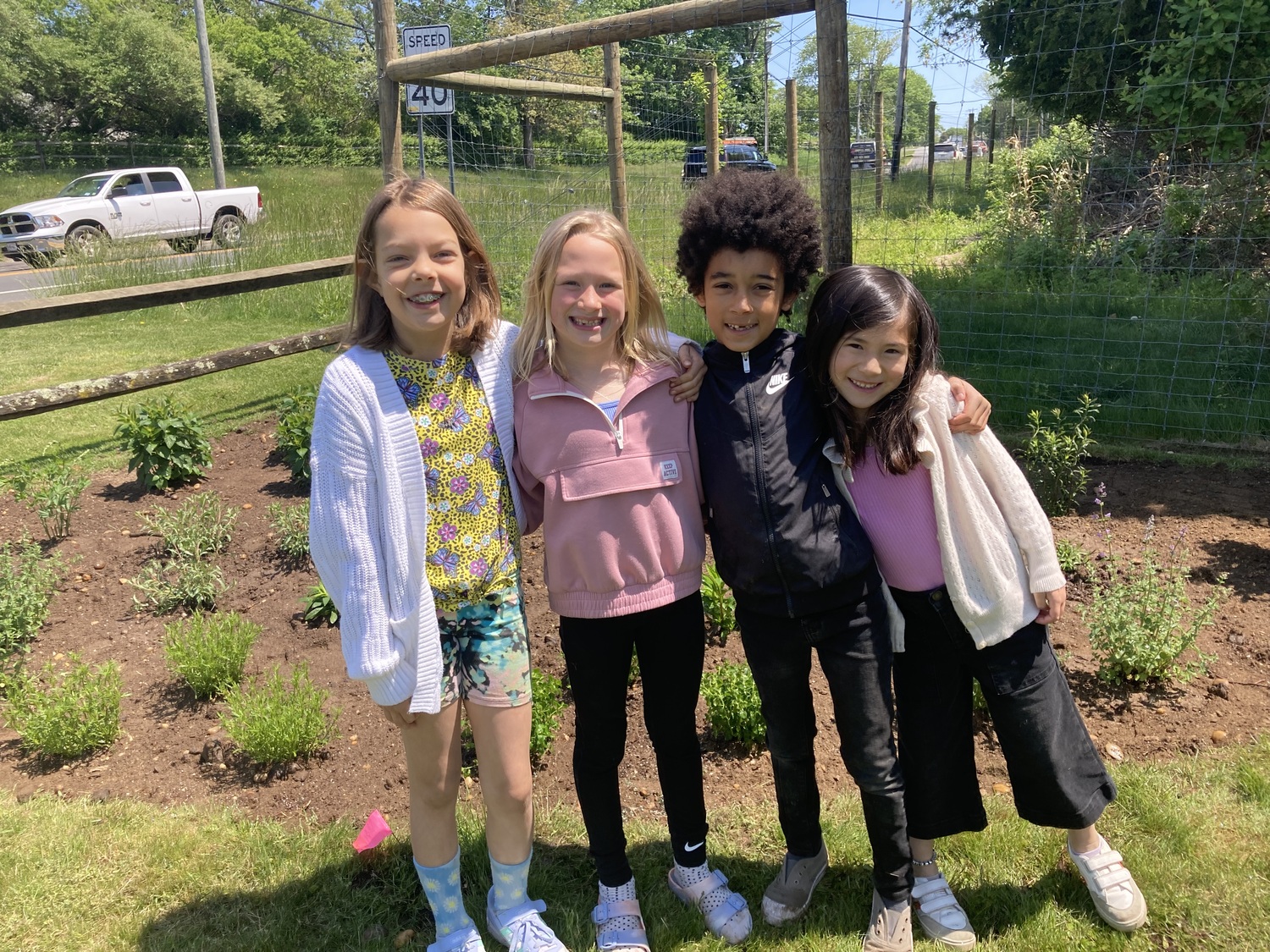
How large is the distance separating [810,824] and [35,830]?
2.31 m

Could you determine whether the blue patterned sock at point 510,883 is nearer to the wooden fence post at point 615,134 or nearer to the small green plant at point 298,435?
the small green plant at point 298,435

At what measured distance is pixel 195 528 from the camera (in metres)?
4.32

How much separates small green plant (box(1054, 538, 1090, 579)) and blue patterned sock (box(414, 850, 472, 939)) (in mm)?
2645

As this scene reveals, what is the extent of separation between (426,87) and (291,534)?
3808 mm

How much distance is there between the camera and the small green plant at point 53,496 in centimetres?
455

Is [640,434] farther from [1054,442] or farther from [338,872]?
[1054,442]

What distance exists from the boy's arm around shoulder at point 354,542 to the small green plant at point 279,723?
112 cm

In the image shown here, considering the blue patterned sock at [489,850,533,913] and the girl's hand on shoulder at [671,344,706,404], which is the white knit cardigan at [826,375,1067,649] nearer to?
the girl's hand on shoulder at [671,344,706,404]

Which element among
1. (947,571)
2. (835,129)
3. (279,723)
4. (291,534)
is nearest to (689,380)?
(947,571)

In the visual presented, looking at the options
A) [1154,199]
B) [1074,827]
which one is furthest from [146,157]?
[1074,827]

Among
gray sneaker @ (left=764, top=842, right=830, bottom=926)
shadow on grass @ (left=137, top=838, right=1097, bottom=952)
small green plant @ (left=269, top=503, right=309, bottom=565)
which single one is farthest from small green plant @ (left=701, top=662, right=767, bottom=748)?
small green plant @ (left=269, top=503, right=309, bottom=565)

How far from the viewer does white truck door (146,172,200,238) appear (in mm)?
18094

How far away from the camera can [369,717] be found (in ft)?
10.4

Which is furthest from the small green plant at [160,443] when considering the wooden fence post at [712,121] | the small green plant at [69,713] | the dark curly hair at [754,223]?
the wooden fence post at [712,121]
